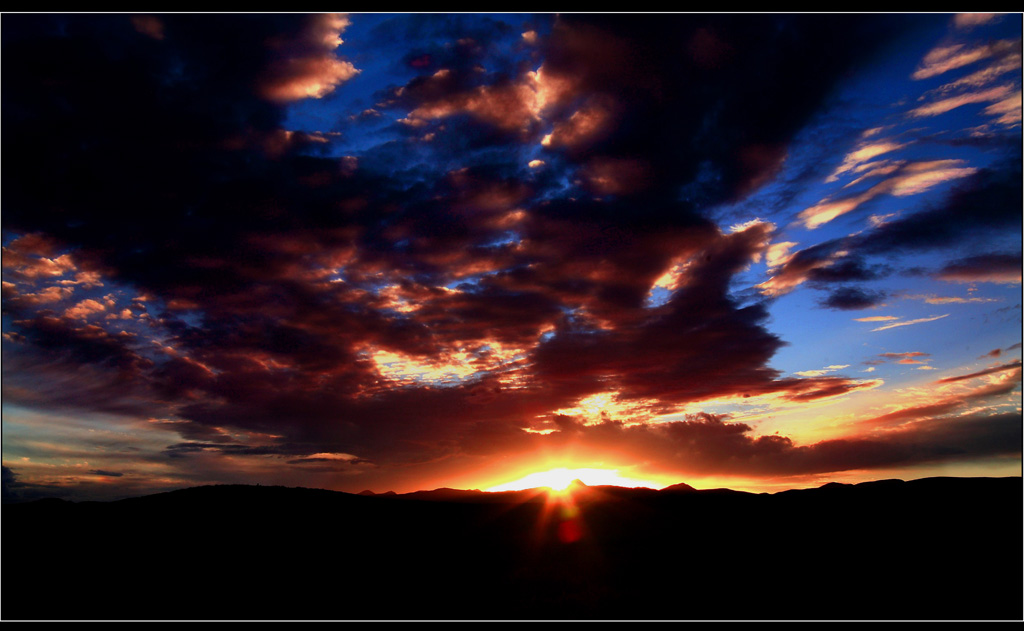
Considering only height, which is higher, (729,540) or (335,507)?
(335,507)

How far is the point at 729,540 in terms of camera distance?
34.5 metres

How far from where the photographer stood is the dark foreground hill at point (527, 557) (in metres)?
25.8

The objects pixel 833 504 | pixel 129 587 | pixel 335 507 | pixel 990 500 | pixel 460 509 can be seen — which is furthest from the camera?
pixel 460 509

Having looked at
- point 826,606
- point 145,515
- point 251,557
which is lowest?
point 826,606

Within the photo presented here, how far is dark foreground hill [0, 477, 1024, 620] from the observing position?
25.8 metres

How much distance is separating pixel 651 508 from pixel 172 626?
34.8m

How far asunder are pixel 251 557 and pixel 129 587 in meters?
6.37

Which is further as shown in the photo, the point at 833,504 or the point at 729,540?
the point at 833,504

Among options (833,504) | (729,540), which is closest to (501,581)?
(729,540)

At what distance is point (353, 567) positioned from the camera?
3234cm

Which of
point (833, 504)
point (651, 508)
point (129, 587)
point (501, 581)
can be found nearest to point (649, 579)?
point (501, 581)

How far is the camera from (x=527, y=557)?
110 feet

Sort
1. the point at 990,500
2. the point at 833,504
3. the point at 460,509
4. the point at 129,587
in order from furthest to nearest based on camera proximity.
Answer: the point at 460,509 < the point at 833,504 < the point at 990,500 < the point at 129,587

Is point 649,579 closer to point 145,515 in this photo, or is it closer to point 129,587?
point 129,587
